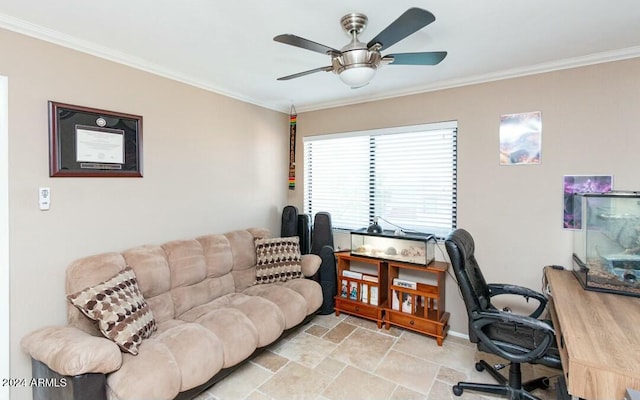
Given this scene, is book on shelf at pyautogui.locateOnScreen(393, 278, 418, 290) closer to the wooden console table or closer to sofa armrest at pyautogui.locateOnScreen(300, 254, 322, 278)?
the wooden console table

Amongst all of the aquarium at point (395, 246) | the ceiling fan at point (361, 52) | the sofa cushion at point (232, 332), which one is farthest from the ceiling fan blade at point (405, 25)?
the sofa cushion at point (232, 332)

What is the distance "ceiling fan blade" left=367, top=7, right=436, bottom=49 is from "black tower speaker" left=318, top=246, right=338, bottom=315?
2.31 metres

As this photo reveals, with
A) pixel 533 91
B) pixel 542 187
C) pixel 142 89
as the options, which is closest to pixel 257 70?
pixel 142 89

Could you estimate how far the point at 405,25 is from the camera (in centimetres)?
146

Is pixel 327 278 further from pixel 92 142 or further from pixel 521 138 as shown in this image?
pixel 92 142

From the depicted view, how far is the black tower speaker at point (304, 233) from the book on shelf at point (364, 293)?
87 cm

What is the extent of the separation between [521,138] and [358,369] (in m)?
2.45

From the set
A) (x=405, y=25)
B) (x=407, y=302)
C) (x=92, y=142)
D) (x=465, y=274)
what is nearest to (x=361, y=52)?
(x=405, y=25)

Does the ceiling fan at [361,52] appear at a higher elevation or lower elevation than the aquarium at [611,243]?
higher

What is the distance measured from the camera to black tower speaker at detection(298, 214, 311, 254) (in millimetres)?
3920

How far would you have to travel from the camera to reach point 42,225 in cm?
210

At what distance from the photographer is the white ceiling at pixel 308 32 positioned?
1785mm

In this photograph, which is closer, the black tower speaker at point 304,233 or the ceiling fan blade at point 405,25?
the ceiling fan blade at point 405,25

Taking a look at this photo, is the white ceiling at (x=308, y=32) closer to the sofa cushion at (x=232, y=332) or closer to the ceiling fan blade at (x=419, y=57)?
the ceiling fan blade at (x=419, y=57)
